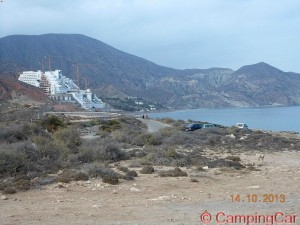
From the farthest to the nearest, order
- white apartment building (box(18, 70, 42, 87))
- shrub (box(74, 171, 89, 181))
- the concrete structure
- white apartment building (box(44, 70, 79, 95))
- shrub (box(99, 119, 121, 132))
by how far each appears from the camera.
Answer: white apartment building (box(18, 70, 42, 87)) < white apartment building (box(44, 70, 79, 95)) < the concrete structure < shrub (box(99, 119, 121, 132)) < shrub (box(74, 171, 89, 181))

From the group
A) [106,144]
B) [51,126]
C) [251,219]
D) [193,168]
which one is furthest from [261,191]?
[51,126]

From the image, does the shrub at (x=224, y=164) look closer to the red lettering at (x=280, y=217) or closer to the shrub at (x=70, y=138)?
the shrub at (x=70, y=138)

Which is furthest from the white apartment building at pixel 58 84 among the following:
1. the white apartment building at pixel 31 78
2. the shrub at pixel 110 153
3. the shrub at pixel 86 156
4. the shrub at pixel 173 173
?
the shrub at pixel 173 173

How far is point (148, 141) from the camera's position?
28.4 m

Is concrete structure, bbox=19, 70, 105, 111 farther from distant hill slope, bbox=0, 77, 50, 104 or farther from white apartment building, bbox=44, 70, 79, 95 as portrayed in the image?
distant hill slope, bbox=0, 77, 50, 104

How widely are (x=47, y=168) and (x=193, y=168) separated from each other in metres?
5.74

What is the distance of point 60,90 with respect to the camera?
125 m

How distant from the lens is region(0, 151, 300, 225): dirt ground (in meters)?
9.84

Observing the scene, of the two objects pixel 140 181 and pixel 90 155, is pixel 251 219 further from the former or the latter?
pixel 90 155

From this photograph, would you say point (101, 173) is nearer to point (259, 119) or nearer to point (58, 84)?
point (259, 119)
